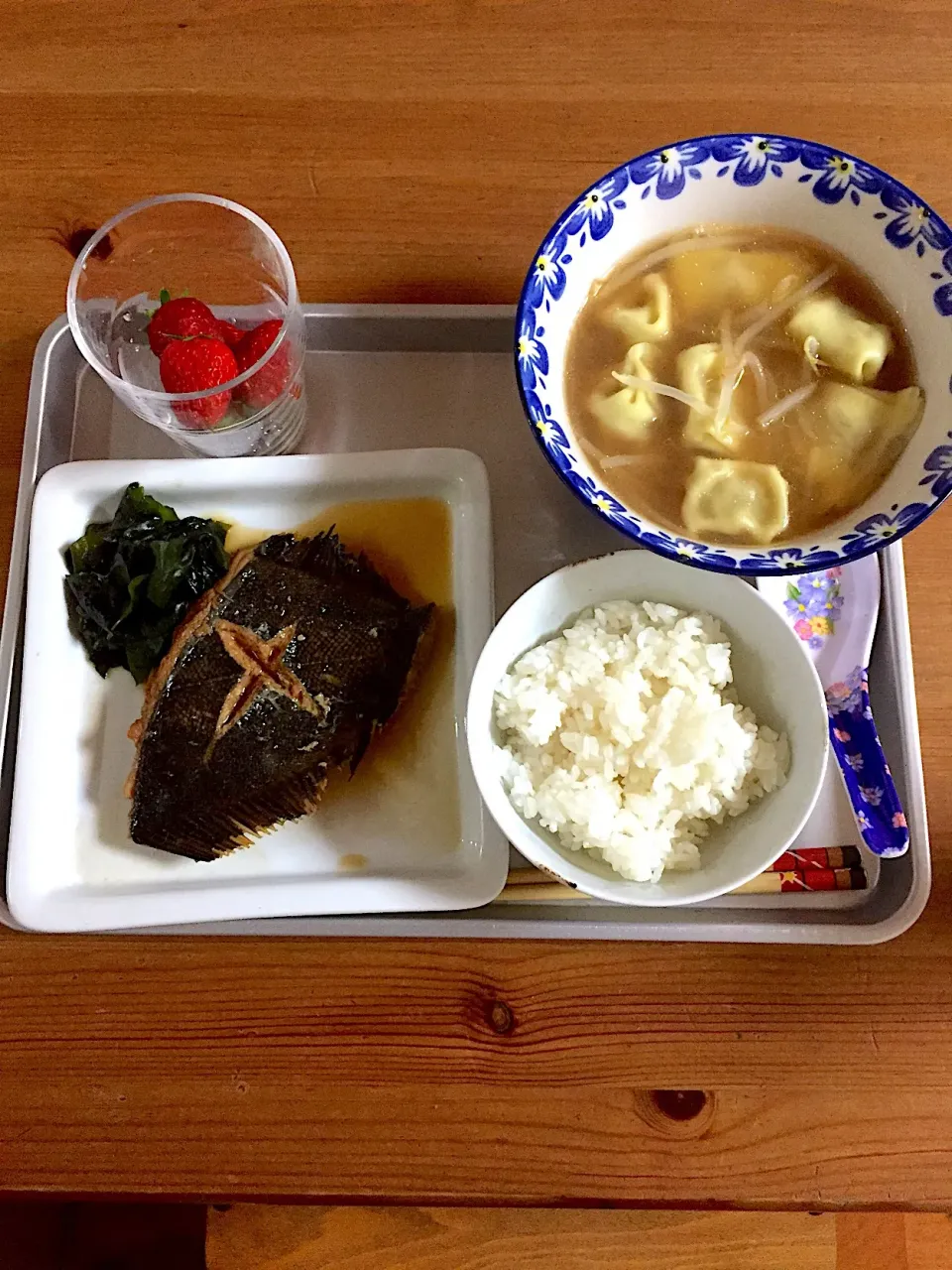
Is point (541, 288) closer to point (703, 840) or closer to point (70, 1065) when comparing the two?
point (703, 840)

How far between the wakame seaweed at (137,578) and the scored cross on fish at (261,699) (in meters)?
0.04

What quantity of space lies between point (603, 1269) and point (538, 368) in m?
1.22

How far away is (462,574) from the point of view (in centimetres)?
121

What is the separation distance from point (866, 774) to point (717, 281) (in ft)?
2.01

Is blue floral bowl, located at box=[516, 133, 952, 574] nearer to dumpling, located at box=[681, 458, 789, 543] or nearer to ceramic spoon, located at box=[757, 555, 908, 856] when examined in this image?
dumpling, located at box=[681, 458, 789, 543]

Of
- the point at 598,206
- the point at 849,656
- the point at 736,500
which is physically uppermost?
the point at 598,206

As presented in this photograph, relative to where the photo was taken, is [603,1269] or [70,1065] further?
[603,1269]

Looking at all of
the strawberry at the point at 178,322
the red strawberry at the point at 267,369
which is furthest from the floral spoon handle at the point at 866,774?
the strawberry at the point at 178,322

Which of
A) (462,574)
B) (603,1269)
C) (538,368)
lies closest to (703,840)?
(462,574)

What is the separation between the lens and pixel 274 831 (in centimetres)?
118

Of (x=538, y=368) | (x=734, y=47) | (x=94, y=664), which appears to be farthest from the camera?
(x=734, y=47)

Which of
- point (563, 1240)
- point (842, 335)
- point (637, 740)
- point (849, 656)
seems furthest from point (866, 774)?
point (563, 1240)

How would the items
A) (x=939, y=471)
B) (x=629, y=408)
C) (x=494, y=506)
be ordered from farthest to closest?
(x=494, y=506) < (x=629, y=408) < (x=939, y=471)

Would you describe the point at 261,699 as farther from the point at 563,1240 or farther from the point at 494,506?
the point at 563,1240
